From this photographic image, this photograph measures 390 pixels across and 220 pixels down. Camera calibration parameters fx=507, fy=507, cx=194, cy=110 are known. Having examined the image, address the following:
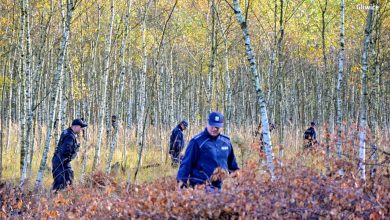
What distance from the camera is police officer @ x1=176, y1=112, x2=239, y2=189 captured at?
5848 mm

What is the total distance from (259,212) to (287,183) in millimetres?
921

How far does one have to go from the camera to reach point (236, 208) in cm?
457

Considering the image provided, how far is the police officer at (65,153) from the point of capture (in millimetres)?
9578

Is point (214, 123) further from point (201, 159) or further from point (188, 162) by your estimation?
point (188, 162)

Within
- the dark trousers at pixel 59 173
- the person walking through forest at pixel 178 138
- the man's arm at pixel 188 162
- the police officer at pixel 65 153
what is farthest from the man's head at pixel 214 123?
the person walking through forest at pixel 178 138

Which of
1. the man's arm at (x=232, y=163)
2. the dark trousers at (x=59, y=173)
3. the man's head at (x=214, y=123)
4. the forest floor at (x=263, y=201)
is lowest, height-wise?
the dark trousers at (x=59, y=173)

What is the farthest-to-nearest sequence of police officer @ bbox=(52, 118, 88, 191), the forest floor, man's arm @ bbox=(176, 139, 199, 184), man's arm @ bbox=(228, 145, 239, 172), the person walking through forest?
the person walking through forest → police officer @ bbox=(52, 118, 88, 191) → man's arm @ bbox=(228, 145, 239, 172) → man's arm @ bbox=(176, 139, 199, 184) → the forest floor

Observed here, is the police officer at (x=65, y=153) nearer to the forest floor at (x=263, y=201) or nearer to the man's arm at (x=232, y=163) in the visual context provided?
the forest floor at (x=263, y=201)

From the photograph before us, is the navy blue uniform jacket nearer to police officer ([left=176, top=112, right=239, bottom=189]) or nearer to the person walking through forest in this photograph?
police officer ([left=176, top=112, right=239, bottom=189])

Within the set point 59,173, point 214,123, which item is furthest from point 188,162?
point 59,173

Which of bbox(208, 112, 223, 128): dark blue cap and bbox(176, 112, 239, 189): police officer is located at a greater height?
bbox(208, 112, 223, 128): dark blue cap

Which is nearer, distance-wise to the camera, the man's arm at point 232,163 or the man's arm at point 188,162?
the man's arm at point 188,162

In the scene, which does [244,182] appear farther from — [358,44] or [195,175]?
[358,44]

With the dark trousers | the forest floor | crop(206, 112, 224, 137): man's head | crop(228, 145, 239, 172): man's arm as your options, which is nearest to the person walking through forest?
the dark trousers
